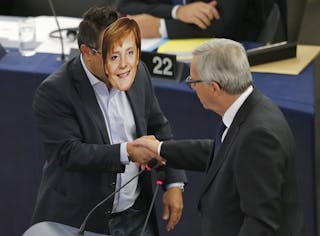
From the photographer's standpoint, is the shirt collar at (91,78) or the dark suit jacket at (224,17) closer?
the shirt collar at (91,78)

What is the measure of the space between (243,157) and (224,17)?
74.4 inches

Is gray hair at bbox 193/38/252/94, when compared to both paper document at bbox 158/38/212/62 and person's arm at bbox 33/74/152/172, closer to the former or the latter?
person's arm at bbox 33/74/152/172

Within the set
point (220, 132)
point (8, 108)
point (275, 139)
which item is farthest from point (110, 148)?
point (8, 108)

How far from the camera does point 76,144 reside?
2.27 meters

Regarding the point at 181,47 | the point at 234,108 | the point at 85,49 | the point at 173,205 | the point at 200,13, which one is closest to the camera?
the point at 234,108

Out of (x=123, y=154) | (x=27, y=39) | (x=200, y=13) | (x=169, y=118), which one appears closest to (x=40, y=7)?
(x=27, y=39)

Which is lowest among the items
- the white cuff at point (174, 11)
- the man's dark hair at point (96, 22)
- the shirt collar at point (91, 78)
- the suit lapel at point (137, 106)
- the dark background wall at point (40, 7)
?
the dark background wall at point (40, 7)

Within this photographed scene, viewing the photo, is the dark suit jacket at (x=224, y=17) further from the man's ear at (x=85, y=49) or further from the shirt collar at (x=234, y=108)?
the shirt collar at (x=234, y=108)

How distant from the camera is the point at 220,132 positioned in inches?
83.3

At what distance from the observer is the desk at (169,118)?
2.98 metres

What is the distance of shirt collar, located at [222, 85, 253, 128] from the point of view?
1.99m

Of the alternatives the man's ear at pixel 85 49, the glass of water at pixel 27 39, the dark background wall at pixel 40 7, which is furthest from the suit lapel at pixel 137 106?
the dark background wall at pixel 40 7

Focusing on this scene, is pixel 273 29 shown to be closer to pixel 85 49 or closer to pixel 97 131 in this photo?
pixel 97 131

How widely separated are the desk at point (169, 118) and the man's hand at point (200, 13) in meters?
0.53
